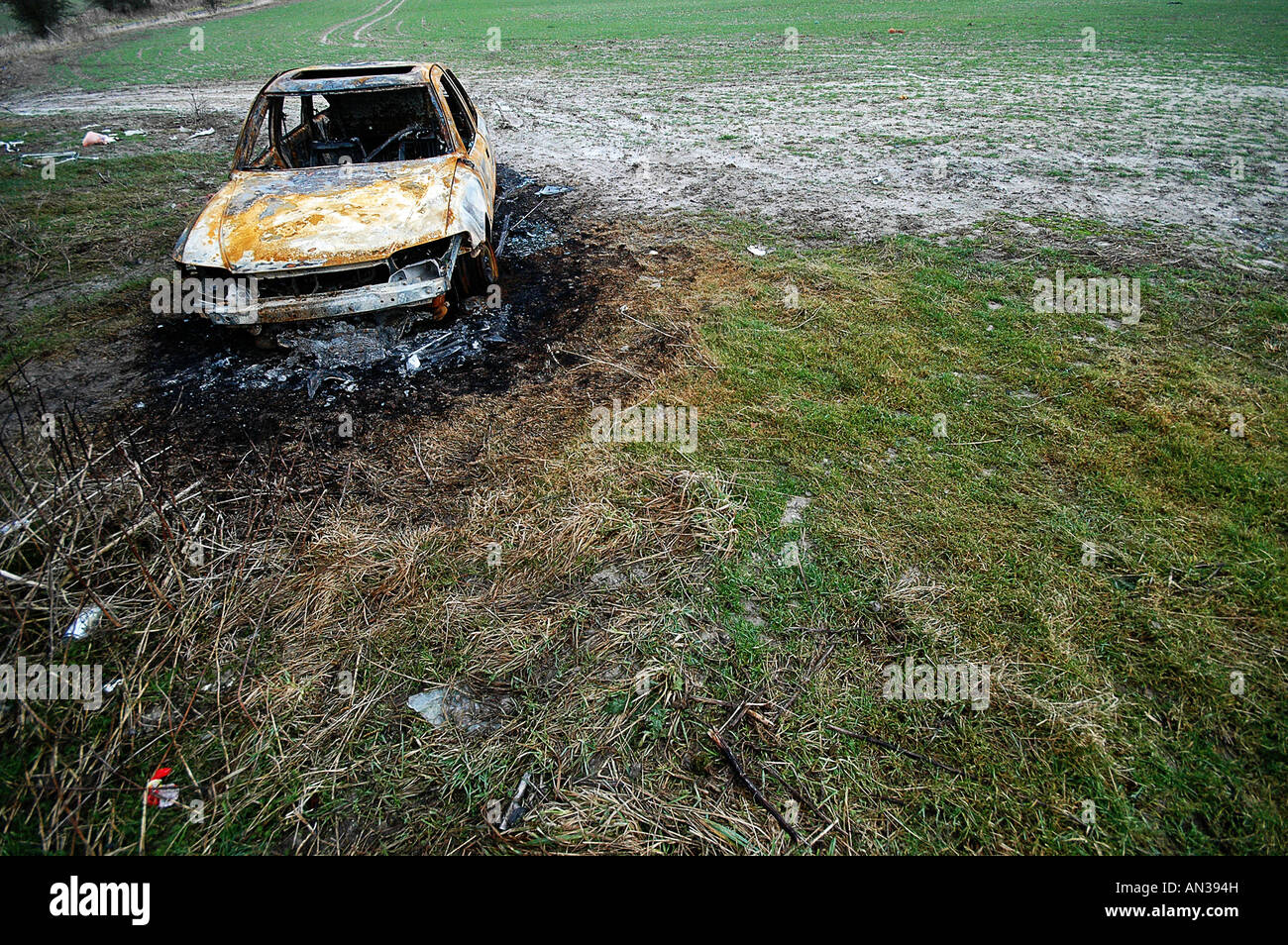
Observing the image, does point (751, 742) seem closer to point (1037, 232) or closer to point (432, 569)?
point (432, 569)

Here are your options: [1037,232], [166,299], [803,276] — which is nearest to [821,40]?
[1037,232]

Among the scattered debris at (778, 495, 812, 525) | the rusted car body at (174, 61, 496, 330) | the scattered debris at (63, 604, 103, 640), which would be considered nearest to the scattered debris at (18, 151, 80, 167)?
the rusted car body at (174, 61, 496, 330)

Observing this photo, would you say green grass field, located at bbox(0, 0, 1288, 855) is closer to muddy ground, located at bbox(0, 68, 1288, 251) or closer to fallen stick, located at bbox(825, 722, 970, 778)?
fallen stick, located at bbox(825, 722, 970, 778)

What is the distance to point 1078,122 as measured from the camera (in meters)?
9.34

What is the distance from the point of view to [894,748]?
Result: 2.29 meters

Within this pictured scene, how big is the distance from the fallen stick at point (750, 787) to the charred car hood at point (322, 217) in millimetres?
3803

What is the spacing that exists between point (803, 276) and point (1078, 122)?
25.2ft

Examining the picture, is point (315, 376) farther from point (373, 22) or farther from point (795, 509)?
point (373, 22)

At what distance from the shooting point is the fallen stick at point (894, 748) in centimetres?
221

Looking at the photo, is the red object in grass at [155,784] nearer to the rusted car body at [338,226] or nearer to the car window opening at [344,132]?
the rusted car body at [338,226]

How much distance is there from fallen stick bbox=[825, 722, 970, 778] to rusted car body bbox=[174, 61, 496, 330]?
389 cm

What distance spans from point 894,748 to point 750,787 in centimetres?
60

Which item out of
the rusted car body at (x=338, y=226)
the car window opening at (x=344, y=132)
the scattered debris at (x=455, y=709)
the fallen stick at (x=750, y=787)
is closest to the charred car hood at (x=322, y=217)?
the rusted car body at (x=338, y=226)

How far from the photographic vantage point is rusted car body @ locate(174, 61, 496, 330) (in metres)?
4.09
